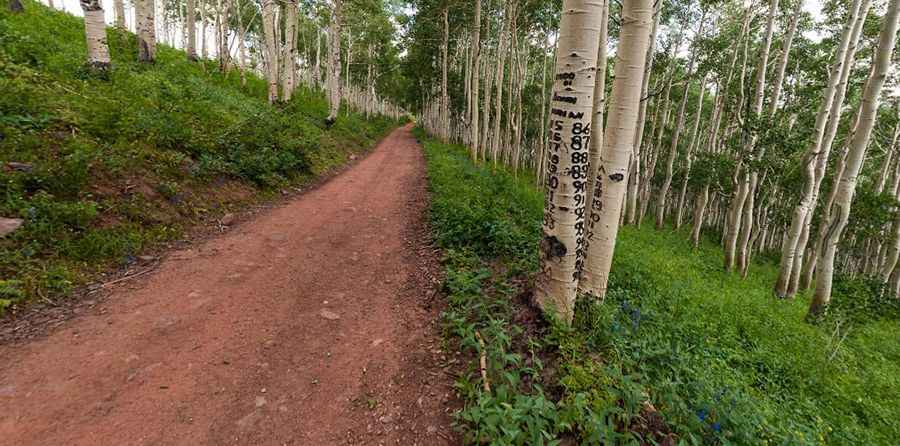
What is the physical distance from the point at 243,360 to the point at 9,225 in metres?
3.55

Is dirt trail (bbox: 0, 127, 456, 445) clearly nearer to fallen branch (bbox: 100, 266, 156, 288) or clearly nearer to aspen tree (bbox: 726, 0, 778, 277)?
fallen branch (bbox: 100, 266, 156, 288)

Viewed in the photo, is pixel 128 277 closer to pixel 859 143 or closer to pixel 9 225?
pixel 9 225

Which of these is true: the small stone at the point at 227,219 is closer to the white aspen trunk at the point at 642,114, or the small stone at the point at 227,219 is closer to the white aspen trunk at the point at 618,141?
the white aspen trunk at the point at 618,141

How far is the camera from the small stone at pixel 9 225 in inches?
170

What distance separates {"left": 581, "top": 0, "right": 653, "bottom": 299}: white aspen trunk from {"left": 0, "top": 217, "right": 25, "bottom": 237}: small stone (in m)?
6.51

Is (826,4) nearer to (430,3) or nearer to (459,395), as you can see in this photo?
(430,3)

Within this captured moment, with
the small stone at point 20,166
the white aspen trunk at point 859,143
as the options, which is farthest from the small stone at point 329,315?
the white aspen trunk at point 859,143

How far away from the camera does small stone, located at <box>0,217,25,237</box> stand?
432cm

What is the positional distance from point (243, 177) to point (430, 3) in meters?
17.5

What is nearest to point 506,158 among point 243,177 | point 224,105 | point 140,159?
point 224,105

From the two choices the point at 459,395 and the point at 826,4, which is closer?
the point at 459,395

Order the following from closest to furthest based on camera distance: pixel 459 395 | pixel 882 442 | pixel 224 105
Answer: pixel 459 395 < pixel 882 442 < pixel 224 105

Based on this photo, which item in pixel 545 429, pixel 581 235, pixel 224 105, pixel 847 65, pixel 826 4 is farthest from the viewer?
pixel 826 4

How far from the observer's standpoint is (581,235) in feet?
12.4
